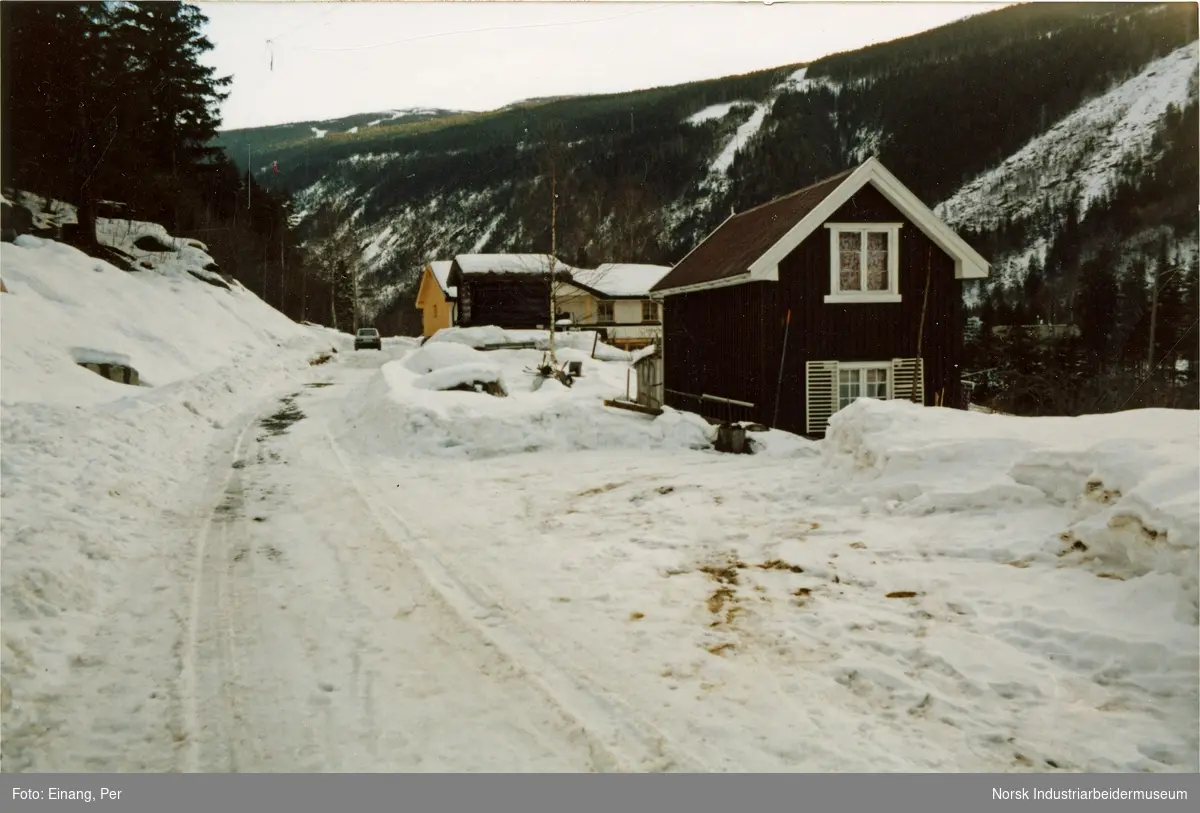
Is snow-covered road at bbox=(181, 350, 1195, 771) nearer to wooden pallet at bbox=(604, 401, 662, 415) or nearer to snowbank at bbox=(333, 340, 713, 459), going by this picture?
snowbank at bbox=(333, 340, 713, 459)

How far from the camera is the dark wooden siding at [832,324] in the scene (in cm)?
1688

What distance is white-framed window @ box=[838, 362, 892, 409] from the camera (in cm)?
1719

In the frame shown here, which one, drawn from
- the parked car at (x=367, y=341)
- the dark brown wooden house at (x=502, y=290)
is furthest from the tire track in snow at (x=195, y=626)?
the parked car at (x=367, y=341)

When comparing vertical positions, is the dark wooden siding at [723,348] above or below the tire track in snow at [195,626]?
above

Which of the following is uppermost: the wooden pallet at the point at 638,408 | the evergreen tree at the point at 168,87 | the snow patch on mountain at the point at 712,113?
the snow patch on mountain at the point at 712,113

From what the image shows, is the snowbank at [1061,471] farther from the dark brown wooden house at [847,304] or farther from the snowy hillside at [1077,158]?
the snowy hillside at [1077,158]

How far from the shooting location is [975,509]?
25.2 feet

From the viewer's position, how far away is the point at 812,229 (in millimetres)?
16734

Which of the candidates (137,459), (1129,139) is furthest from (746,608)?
(1129,139)

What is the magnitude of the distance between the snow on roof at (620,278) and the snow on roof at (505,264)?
166 inches

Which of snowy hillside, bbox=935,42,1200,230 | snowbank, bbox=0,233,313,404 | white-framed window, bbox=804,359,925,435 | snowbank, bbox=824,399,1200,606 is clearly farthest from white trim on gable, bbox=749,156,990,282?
snowy hillside, bbox=935,42,1200,230

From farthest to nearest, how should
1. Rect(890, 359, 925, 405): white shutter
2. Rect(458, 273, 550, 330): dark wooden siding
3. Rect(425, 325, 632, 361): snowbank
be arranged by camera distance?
Rect(458, 273, 550, 330): dark wooden siding
Rect(425, 325, 632, 361): snowbank
Rect(890, 359, 925, 405): white shutter

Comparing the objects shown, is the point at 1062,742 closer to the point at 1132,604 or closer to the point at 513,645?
the point at 1132,604

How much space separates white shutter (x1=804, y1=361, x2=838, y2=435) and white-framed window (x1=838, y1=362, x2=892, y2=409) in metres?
0.17
